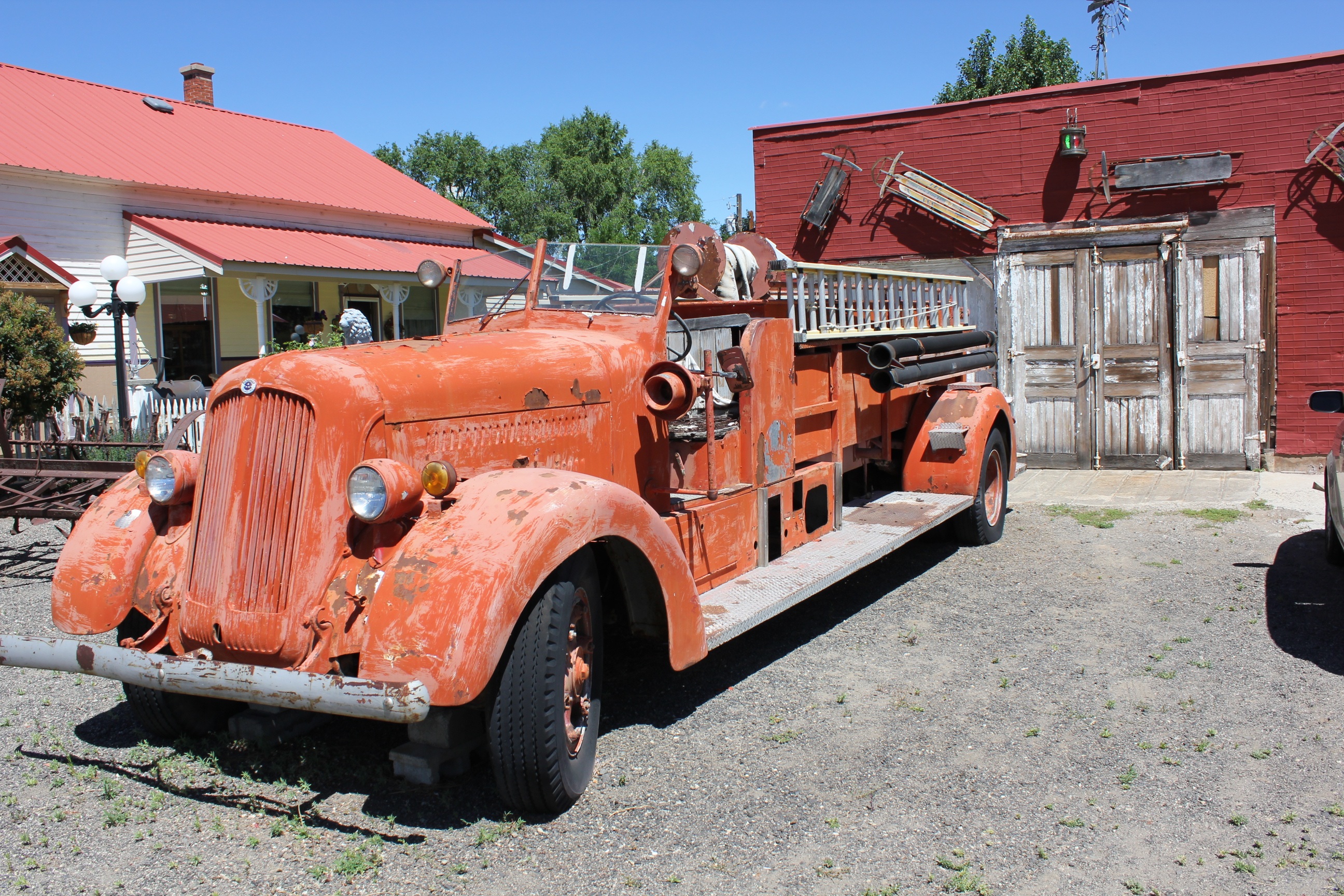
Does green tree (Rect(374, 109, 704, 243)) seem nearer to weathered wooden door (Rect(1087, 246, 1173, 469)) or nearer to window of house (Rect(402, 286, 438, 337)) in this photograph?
window of house (Rect(402, 286, 438, 337))

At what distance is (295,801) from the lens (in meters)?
3.71

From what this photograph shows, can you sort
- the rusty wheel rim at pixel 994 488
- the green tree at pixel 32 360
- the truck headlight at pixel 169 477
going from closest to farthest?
the truck headlight at pixel 169 477, the rusty wheel rim at pixel 994 488, the green tree at pixel 32 360

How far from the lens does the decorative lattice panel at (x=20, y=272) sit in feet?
47.6

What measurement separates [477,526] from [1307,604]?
5.31 m

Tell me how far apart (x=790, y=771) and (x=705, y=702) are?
2.79 ft

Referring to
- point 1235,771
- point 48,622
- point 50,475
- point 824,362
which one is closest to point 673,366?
point 824,362

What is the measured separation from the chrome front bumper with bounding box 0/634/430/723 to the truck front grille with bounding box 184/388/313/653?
0.53 ft

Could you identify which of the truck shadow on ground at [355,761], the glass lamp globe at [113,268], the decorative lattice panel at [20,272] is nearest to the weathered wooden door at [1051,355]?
the truck shadow on ground at [355,761]

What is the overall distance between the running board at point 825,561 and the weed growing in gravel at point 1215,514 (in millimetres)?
2974

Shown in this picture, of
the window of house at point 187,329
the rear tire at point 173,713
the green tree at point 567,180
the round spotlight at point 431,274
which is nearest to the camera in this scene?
the rear tire at point 173,713

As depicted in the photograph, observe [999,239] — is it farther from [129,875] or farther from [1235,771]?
[129,875]

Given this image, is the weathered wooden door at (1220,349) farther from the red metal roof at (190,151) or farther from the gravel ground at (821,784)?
the red metal roof at (190,151)

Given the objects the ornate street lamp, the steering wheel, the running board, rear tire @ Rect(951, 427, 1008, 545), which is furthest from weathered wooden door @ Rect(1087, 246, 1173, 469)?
the ornate street lamp

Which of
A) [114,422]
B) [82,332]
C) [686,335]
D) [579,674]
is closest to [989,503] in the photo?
[686,335]
